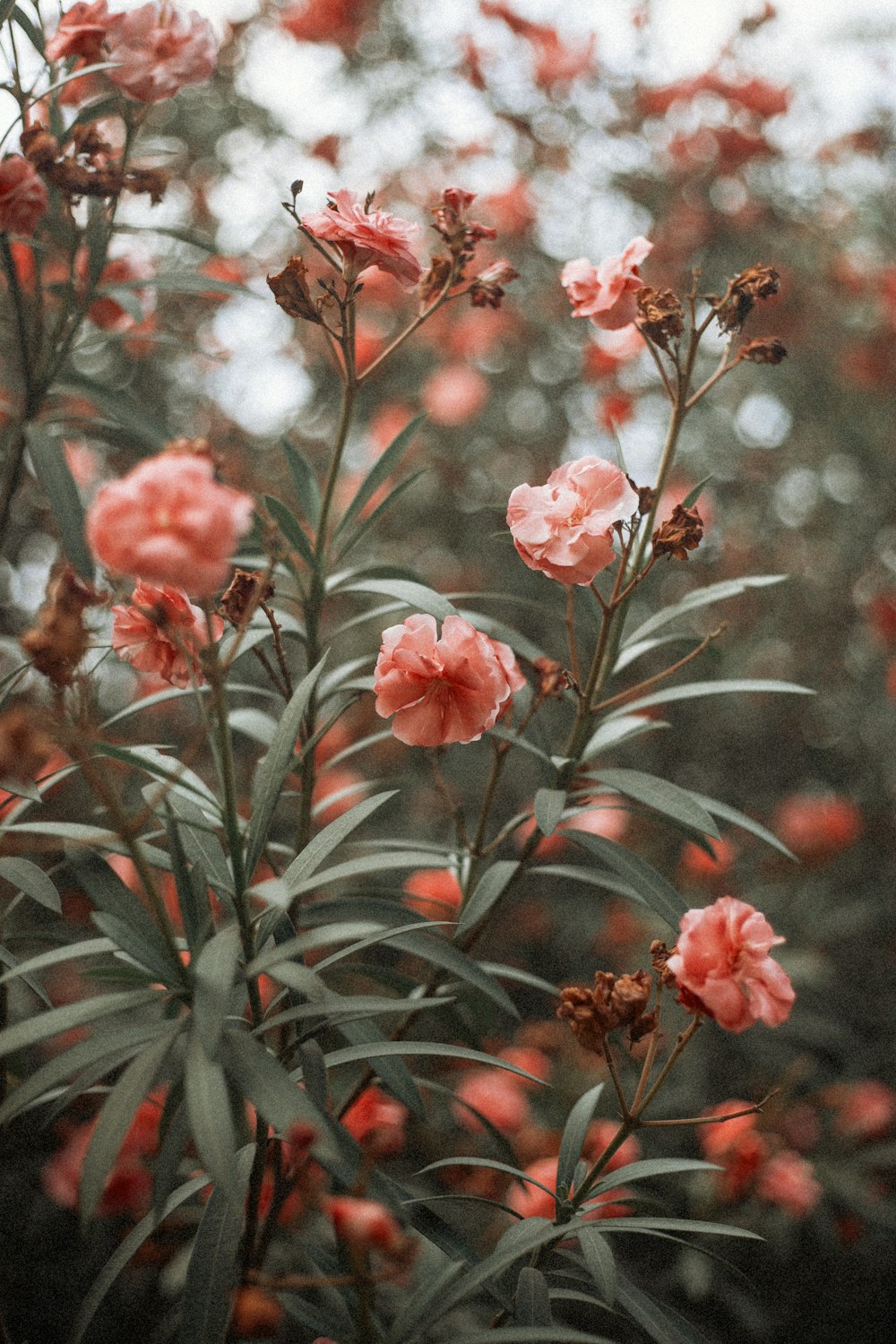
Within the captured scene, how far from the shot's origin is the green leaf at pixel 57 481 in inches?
45.1

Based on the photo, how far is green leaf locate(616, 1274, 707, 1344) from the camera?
89cm

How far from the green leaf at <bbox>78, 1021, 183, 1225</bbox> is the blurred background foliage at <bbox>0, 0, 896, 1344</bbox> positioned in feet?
5.61

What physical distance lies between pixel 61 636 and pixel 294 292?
0.46m

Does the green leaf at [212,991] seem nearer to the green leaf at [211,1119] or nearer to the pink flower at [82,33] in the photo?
the green leaf at [211,1119]

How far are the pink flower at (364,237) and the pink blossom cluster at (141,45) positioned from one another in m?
0.28

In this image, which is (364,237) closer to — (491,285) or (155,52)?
(491,285)

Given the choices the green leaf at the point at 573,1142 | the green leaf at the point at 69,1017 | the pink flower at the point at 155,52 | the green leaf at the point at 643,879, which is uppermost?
the pink flower at the point at 155,52

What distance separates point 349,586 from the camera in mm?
1115

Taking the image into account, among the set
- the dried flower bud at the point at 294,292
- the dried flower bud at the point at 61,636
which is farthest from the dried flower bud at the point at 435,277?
the dried flower bud at the point at 61,636

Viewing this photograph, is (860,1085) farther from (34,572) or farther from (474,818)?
(34,572)

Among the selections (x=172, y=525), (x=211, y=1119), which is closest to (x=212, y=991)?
(x=211, y=1119)

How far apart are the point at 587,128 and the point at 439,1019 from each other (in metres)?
2.73

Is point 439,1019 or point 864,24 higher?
point 864,24

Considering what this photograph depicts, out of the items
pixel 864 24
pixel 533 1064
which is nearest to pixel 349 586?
pixel 533 1064
